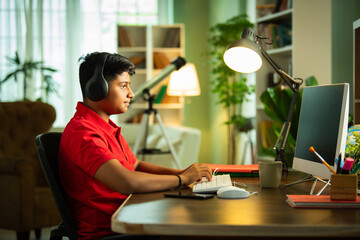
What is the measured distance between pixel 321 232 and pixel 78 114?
35.9 inches

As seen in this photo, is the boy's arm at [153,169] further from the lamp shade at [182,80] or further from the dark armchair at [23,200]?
the lamp shade at [182,80]

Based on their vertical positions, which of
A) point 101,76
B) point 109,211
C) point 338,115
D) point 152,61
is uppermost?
point 152,61

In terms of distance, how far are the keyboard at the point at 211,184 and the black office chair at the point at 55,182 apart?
0.71ft

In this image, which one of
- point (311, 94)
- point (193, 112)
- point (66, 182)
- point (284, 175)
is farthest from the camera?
point (193, 112)

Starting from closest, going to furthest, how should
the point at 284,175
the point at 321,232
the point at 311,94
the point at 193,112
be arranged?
the point at 321,232
the point at 311,94
the point at 284,175
the point at 193,112

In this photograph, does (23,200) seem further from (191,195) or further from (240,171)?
(191,195)

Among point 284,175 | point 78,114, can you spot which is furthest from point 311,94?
point 78,114

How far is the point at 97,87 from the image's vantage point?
1.47 meters

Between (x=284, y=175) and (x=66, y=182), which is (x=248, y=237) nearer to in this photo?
(x=66, y=182)

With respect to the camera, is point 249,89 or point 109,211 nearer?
point 109,211

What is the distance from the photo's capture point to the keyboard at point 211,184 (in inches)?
52.8

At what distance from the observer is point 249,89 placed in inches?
200

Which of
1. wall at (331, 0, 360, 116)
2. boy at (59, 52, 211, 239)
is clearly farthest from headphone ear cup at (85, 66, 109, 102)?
wall at (331, 0, 360, 116)

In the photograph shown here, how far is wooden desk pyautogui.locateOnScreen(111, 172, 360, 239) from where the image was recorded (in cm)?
92
